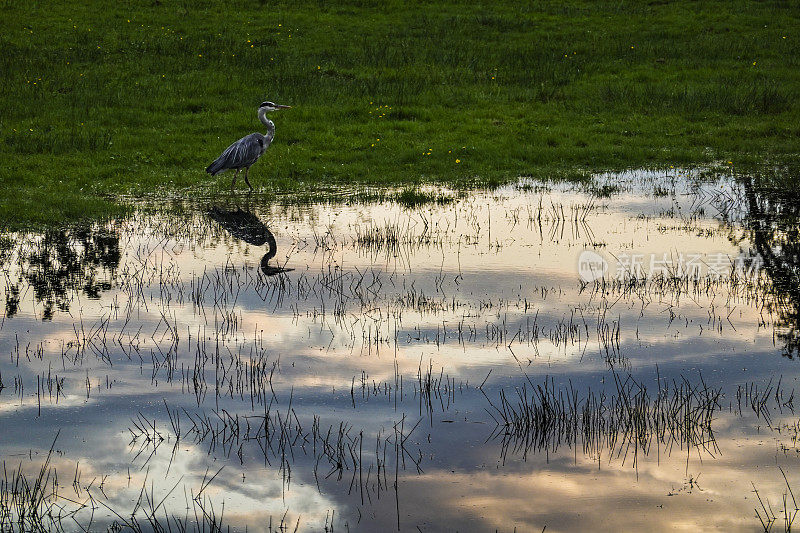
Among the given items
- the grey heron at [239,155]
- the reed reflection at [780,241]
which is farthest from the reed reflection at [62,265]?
the reed reflection at [780,241]

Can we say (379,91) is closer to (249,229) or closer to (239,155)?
(239,155)

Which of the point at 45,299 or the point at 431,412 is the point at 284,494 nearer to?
the point at 431,412

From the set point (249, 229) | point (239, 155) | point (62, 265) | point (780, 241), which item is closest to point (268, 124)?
point (239, 155)

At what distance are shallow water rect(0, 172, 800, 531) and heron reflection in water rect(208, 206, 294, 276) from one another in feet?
0.48

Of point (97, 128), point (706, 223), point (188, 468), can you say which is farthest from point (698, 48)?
point (188, 468)

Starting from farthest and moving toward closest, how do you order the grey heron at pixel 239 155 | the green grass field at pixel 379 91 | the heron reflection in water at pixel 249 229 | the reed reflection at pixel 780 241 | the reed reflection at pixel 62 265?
the green grass field at pixel 379 91 < the grey heron at pixel 239 155 < the heron reflection in water at pixel 249 229 < the reed reflection at pixel 62 265 < the reed reflection at pixel 780 241

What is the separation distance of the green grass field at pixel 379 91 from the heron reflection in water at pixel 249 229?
2.29 m

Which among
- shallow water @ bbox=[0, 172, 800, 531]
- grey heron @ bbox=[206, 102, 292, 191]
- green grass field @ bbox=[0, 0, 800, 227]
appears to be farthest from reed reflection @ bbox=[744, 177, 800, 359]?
grey heron @ bbox=[206, 102, 292, 191]

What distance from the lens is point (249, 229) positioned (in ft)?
53.8

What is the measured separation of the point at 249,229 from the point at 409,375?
808 cm

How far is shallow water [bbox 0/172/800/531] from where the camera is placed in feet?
21.9

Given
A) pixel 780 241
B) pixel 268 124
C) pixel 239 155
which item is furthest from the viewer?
pixel 268 124

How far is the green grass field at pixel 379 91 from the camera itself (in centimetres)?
2194

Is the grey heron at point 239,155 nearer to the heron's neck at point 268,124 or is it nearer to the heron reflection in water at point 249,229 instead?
the heron's neck at point 268,124
